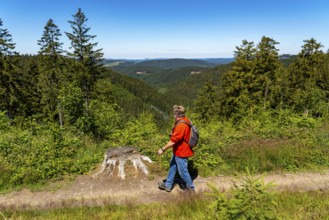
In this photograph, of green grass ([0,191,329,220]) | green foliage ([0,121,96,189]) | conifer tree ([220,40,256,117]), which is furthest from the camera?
conifer tree ([220,40,256,117])

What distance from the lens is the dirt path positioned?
5.76m

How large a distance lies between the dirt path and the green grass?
0.47 metres

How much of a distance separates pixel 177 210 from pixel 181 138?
5.40 ft

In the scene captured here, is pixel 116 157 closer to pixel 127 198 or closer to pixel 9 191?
pixel 127 198

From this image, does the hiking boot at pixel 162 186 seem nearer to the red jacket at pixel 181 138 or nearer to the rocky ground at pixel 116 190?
Result: the rocky ground at pixel 116 190

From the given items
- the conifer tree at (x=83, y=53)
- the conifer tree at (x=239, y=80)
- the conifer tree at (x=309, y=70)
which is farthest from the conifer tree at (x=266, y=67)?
the conifer tree at (x=83, y=53)

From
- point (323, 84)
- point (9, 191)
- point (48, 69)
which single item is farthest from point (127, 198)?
→ point (323, 84)

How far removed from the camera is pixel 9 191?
6.46 metres

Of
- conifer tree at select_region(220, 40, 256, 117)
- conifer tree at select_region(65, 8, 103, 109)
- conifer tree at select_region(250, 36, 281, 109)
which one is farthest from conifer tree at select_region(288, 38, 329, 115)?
conifer tree at select_region(65, 8, 103, 109)

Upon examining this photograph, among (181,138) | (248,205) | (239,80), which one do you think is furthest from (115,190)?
(239,80)

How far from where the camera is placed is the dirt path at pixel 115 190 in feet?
18.9

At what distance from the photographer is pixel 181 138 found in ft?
18.6

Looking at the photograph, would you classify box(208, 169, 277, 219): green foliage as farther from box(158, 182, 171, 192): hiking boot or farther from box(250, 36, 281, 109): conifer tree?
box(250, 36, 281, 109): conifer tree

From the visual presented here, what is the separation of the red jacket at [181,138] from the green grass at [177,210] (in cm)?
111
